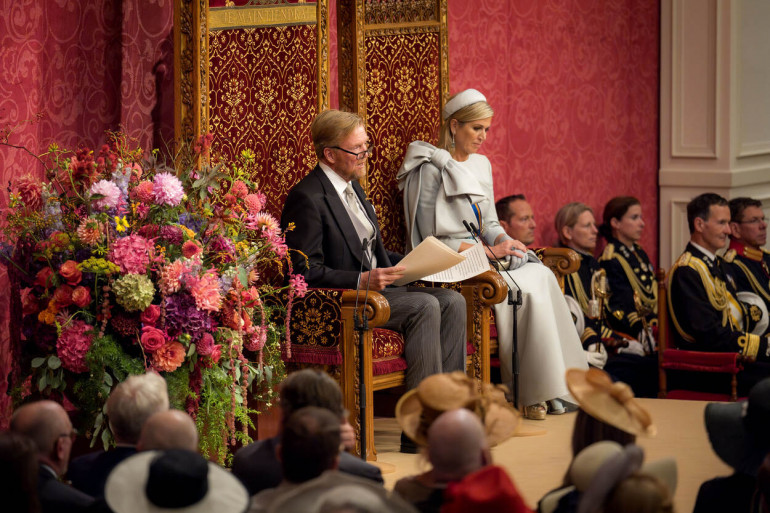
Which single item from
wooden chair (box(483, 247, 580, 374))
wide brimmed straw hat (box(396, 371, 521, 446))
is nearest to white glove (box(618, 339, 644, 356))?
wooden chair (box(483, 247, 580, 374))

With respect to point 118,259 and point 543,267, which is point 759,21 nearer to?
point 543,267

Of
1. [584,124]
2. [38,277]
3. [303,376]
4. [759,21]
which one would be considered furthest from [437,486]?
[759,21]

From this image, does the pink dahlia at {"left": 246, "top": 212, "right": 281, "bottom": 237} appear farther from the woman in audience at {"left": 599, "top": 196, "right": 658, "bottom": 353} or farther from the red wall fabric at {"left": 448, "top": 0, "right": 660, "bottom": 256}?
the woman in audience at {"left": 599, "top": 196, "right": 658, "bottom": 353}

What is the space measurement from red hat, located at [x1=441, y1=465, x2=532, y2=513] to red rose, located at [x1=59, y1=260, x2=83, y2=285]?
199 centimetres

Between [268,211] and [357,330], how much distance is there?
944 mm

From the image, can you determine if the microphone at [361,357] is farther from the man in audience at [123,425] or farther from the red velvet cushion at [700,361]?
the red velvet cushion at [700,361]

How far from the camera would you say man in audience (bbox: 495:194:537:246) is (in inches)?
255

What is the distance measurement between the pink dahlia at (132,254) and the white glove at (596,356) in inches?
122

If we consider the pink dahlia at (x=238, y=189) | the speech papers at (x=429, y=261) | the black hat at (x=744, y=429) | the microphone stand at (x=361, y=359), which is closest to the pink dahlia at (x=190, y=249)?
the pink dahlia at (x=238, y=189)

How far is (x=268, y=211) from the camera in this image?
5.11 m

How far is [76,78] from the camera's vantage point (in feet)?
15.8

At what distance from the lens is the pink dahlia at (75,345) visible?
3.70 m

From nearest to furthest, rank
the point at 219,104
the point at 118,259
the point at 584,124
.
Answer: the point at 118,259 → the point at 219,104 → the point at 584,124

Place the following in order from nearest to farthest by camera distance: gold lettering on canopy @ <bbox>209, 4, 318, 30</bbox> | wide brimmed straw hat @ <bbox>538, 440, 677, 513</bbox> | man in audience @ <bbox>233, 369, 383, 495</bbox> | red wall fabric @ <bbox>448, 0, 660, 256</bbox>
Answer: wide brimmed straw hat @ <bbox>538, 440, 677, 513</bbox>, man in audience @ <bbox>233, 369, 383, 495</bbox>, gold lettering on canopy @ <bbox>209, 4, 318, 30</bbox>, red wall fabric @ <bbox>448, 0, 660, 256</bbox>
